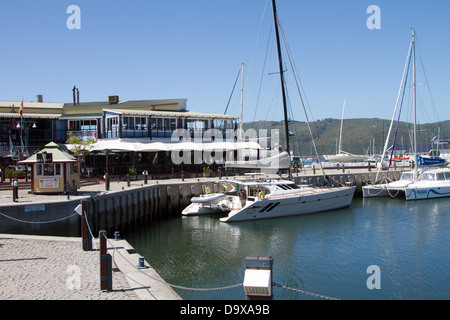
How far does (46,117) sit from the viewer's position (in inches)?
1730

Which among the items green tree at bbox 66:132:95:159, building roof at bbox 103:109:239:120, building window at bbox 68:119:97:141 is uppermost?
building roof at bbox 103:109:239:120

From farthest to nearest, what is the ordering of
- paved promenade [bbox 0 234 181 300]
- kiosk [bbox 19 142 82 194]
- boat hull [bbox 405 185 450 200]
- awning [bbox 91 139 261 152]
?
boat hull [bbox 405 185 450 200] → awning [bbox 91 139 261 152] → kiosk [bbox 19 142 82 194] → paved promenade [bbox 0 234 181 300]

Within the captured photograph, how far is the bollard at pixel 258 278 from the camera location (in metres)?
8.81

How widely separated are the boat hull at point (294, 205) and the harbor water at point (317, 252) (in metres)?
0.60

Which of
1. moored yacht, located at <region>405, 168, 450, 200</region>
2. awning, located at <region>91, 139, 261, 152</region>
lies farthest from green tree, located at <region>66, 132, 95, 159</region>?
moored yacht, located at <region>405, 168, 450, 200</region>

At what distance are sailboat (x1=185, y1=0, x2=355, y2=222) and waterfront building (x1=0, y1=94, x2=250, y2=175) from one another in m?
9.22

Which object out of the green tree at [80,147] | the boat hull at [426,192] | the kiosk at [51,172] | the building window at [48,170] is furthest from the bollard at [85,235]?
the boat hull at [426,192]

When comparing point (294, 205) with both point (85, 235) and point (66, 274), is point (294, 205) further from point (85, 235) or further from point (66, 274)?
point (66, 274)

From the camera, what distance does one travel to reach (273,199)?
94.9 feet

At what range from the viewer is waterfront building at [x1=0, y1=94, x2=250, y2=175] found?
39.5 metres

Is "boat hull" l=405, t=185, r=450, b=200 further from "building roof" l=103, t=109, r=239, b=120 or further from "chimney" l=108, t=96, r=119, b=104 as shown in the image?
"chimney" l=108, t=96, r=119, b=104

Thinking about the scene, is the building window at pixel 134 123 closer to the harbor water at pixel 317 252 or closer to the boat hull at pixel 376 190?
the harbor water at pixel 317 252
